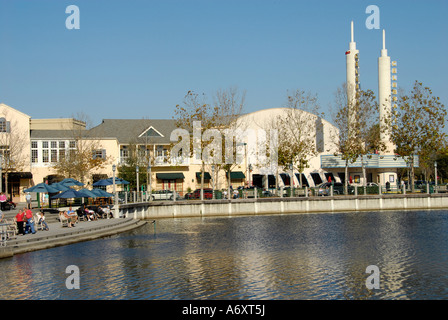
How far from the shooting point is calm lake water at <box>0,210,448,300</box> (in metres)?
17.2

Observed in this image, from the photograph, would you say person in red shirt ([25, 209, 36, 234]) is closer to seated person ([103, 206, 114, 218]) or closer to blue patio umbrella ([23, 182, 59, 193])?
blue patio umbrella ([23, 182, 59, 193])

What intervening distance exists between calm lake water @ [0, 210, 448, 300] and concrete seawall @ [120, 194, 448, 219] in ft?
42.9

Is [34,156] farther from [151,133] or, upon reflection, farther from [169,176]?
[169,176]

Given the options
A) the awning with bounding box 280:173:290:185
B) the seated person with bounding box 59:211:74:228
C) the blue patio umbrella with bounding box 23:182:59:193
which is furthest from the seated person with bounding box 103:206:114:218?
the awning with bounding box 280:173:290:185

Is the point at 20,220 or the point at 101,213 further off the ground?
the point at 20,220

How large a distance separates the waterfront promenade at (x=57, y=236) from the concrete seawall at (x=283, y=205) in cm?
866

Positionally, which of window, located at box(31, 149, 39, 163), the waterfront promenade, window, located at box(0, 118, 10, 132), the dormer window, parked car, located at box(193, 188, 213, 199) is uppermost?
window, located at box(0, 118, 10, 132)

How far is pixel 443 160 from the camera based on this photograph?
9338 centimetres

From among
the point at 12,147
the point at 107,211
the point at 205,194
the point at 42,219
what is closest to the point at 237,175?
the point at 205,194

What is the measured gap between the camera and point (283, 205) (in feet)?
169

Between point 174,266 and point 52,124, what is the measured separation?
5992cm

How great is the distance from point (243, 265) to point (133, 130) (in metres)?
56.2

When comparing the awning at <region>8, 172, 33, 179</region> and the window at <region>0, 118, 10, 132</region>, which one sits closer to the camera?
the awning at <region>8, 172, 33, 179</region>

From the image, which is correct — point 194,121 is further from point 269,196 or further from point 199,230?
point 199,230
